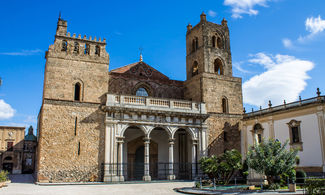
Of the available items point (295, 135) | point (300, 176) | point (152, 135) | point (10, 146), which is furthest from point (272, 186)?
point (10, 146)

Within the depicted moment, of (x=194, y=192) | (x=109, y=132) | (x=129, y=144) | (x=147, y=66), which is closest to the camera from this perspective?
(x=194, y=192)

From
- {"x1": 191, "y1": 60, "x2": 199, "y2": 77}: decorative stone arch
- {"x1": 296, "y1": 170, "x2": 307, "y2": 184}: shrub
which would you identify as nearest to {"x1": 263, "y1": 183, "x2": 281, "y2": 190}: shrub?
{"x1": 296, "y1": 170, "x2": 307, "y2": 184}: shrub

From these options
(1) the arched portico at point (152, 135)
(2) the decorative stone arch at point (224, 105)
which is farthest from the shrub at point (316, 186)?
(2) the decorative stone arch at point (224, 105)

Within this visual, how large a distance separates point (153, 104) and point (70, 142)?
682 centimetres

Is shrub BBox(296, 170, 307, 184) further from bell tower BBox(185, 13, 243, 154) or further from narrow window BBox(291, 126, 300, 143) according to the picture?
bell tower BBox(185, 13, 243, 154)

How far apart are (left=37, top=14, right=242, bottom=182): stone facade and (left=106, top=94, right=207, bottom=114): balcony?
0.08 m

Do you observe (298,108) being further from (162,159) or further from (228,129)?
(162,159)

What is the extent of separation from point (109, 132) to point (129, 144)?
4.02 meters

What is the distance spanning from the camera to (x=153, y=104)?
79.2 feet

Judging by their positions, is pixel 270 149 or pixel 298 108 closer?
pixel 270 149

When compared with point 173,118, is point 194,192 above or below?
below

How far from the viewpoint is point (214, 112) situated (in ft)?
87.9

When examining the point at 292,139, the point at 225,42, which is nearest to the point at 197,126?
the point at 292,139

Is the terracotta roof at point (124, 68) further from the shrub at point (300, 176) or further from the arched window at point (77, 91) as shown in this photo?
the shrub at point (300, 176)
